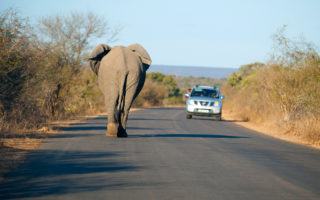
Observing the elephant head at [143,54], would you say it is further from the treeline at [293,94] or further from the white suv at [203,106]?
the white suv at [203,106]

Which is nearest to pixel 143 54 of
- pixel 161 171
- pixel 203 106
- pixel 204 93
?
pixel 161 171

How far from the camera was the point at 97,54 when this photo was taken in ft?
73.0

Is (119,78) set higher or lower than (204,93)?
higher

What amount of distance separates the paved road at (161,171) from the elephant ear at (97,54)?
3.02 metres

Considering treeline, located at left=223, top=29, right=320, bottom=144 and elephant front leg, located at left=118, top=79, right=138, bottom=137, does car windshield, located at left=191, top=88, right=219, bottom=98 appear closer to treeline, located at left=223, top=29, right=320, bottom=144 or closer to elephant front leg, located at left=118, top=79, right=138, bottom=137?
treeline, located at left=223, top=29, right=320, bottom=144

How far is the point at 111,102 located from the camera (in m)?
21.2

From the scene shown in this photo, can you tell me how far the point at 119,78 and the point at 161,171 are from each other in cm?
883

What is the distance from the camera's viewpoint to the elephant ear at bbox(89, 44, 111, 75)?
2222 cm

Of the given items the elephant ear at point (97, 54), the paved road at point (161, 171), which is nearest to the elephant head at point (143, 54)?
the elephant ear at point (97, 54)

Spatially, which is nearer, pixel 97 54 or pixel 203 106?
pixel 97 54

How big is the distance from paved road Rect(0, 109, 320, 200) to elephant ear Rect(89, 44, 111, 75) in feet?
9.91

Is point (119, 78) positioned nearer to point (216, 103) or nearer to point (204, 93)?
point (216, 103)

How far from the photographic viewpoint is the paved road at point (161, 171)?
34.5 ft

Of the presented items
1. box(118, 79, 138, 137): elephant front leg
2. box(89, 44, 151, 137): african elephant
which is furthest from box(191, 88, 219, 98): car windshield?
box(118, 79, 138, 137): elephant front leg
